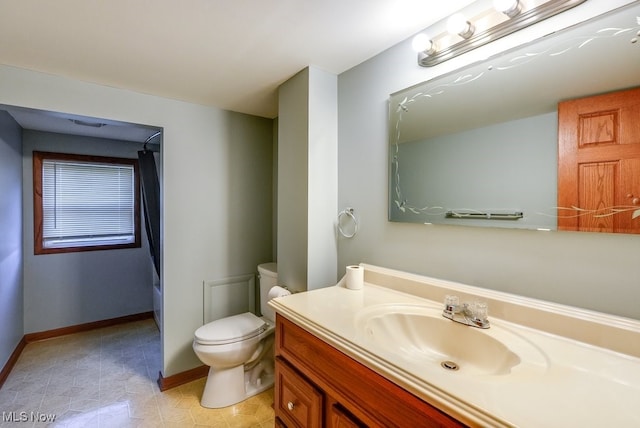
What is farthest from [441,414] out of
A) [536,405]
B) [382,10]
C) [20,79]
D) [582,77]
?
[20,79]

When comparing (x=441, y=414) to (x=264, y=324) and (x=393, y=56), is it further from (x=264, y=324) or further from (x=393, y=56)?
(x=264, y=324)

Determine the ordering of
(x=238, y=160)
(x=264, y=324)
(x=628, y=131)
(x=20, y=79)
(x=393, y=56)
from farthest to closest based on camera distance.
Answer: (x=238, y=160), (x=264, y=324), (x=20, y=79), (x=393, y=56), (x=628, y=131)

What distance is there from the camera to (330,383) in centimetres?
96

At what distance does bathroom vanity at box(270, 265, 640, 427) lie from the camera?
0.62 m

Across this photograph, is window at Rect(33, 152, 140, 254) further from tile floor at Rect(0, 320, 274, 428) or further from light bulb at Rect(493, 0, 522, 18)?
light bulb at Rect(493, 0, 522, 18)

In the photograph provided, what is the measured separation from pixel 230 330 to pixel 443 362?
145 cm

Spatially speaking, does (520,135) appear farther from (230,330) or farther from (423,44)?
(230,330)

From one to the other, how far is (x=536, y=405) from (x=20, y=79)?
273cm

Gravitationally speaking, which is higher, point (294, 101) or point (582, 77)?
point (294, 101)

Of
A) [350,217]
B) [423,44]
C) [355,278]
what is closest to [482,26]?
[423,44]

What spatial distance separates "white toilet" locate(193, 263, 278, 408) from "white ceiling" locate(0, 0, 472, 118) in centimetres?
146

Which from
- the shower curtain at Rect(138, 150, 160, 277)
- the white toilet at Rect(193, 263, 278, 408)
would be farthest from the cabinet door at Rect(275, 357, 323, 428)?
the shower curtain at Rect(138, 150, 160, 277)

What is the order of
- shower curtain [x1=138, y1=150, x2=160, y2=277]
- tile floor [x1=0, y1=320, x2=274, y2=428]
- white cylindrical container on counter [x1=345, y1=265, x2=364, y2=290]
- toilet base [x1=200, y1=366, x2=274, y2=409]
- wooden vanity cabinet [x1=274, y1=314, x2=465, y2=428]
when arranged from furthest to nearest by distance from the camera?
shower curtain [x1=138, y1=150, x2=160, y2=277], toilet base [x1=200, y1=366, x2=274, y2=409], tile floor [x1=0, y1=320, x2=274, y2=428], white cylindrical container on counter [x1=345, y1=265, x2=364, y2=290], wooden vanity cabinet [x1=274, y1=314, x2=465, y2=428]

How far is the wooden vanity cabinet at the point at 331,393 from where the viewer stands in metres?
0.72
